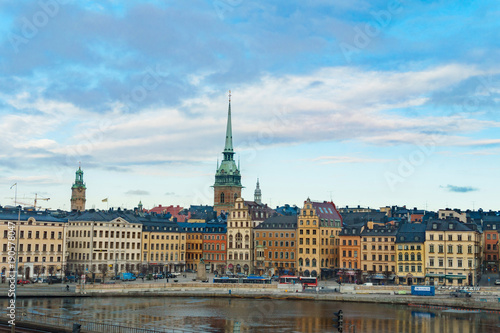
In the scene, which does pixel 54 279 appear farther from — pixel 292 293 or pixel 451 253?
pixel 451 253

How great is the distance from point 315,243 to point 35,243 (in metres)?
54.5

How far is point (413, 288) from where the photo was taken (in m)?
98.6

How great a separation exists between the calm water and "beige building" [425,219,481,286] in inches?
1062

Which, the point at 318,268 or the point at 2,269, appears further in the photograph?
the point at 318,268

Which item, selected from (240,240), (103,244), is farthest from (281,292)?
(103,244)

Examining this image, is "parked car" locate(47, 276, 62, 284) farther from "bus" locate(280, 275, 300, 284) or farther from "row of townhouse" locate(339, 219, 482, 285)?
"row of townhouse" locate(339, 219, 482, 285)

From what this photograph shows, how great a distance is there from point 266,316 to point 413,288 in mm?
27816

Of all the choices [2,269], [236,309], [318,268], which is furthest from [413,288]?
[2,269]

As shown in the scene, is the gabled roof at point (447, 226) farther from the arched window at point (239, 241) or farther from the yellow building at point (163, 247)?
the yellow building at point (163, 247)

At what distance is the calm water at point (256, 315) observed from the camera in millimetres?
73688

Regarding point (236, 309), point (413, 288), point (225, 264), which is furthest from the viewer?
point (225, 264)

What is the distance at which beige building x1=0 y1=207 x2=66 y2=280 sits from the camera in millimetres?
121438

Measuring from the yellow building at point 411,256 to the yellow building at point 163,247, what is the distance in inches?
2031

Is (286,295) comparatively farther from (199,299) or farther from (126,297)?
(126,297)
